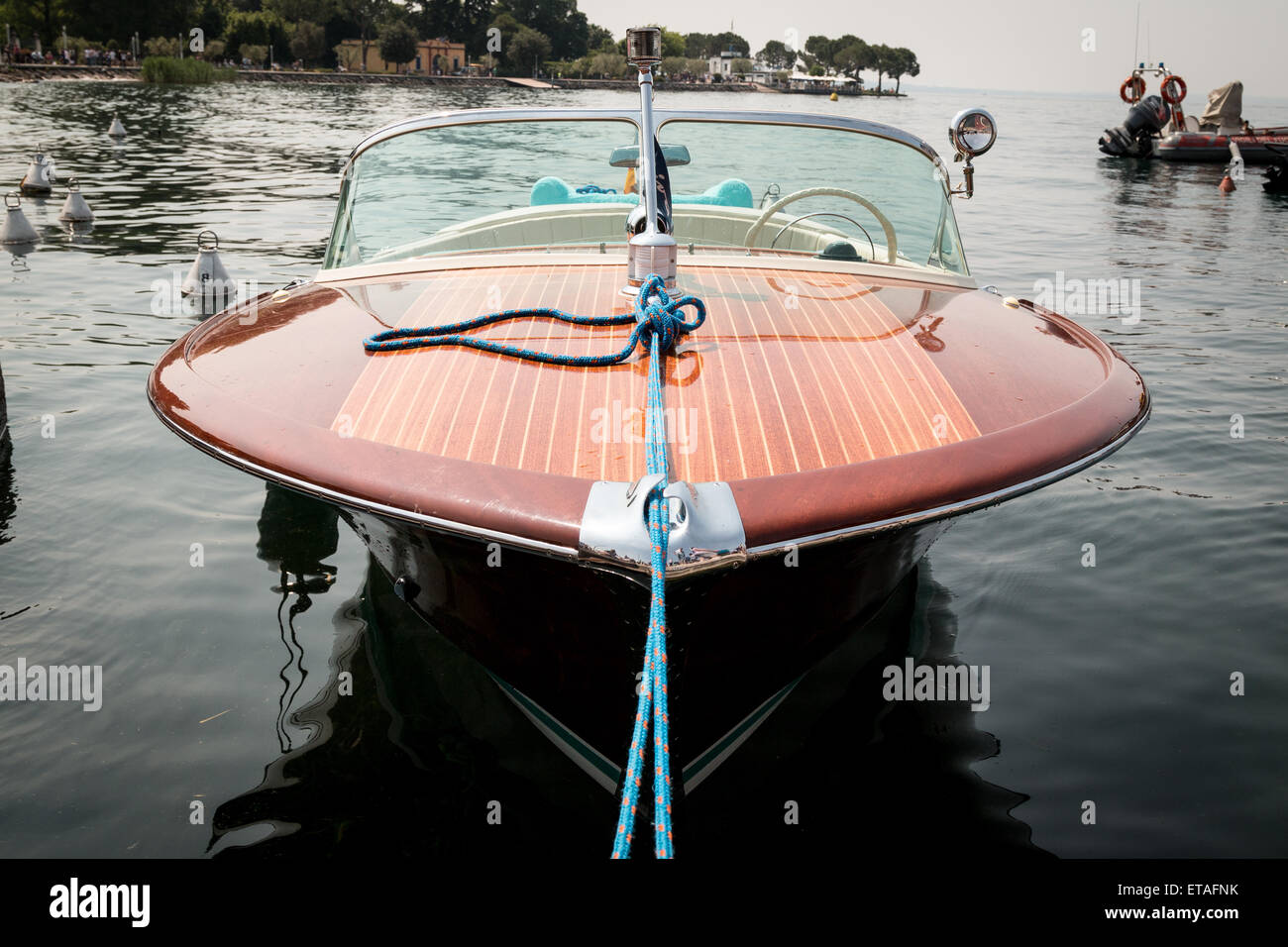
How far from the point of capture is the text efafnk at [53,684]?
3.44 m

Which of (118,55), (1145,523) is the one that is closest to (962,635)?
(1145,523)

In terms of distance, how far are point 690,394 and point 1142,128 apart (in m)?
32.6

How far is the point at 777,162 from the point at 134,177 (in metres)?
17.2

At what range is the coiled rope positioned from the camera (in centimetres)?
184

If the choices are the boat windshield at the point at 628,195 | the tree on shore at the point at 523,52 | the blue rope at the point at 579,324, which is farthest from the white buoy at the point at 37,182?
the tree on shore at the point at 523,52

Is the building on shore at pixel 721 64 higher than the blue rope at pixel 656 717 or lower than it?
higher

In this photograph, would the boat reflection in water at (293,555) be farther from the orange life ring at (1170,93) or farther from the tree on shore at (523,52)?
the tree on shore at (523,52)

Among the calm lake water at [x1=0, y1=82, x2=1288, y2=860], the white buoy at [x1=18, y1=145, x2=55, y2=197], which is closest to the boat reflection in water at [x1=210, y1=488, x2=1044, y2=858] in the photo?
the calm lake water at [x1=0, y1=82, x2=1288, y2=860]

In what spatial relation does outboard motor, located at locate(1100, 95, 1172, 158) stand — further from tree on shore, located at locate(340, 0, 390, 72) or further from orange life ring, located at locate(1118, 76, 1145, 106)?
tree on shore, located at locate(340, 0, 390, 72)

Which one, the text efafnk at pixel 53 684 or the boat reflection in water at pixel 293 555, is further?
the boat reflection in water at pixel 293 555

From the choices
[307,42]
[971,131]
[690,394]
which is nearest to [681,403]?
[690,394]

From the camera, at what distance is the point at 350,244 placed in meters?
4.12
